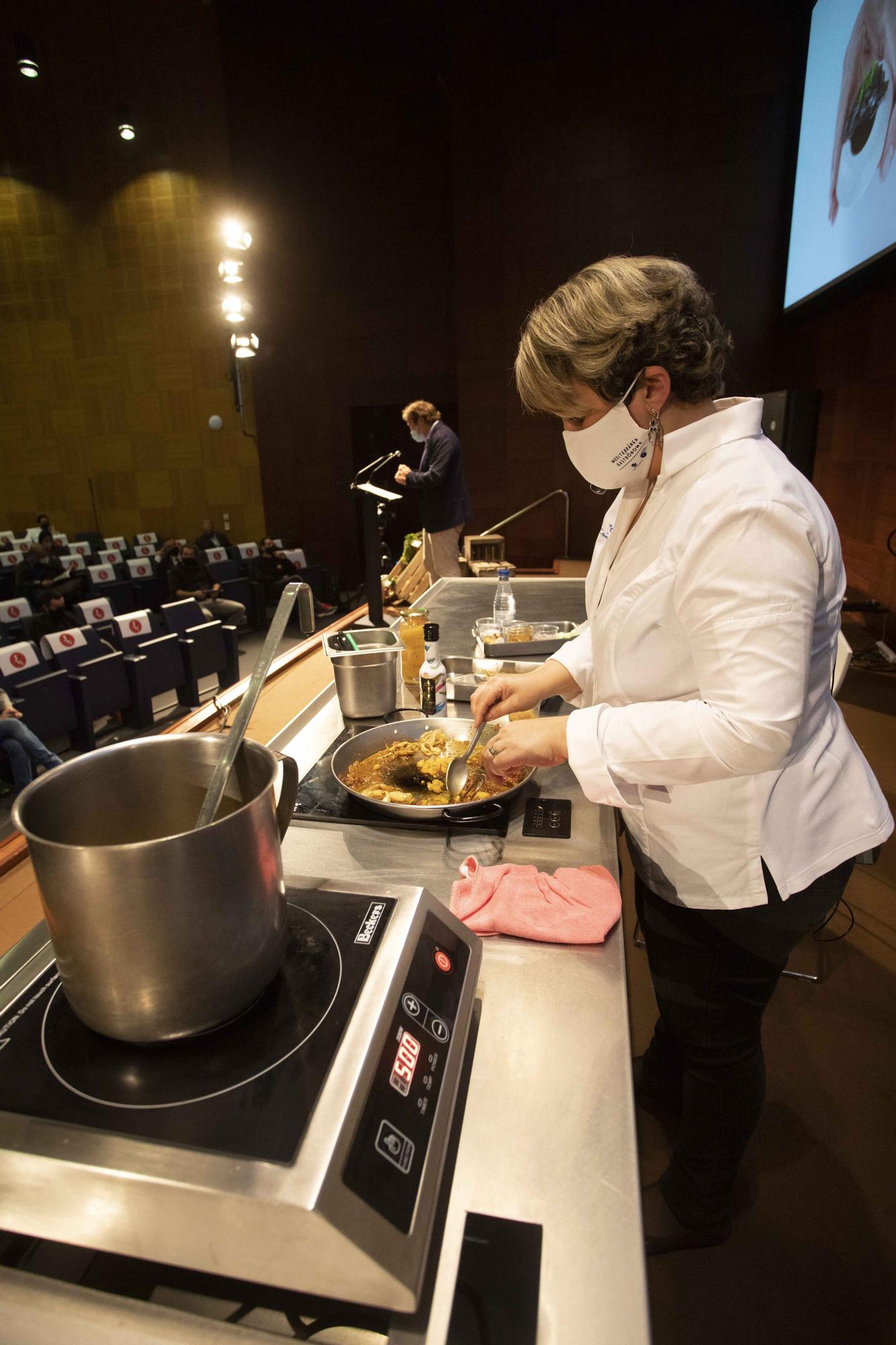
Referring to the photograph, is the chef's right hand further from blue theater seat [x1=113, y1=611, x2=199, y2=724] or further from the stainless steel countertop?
blue theater seat [x1=113, y1=611, x2=199, y2=724]

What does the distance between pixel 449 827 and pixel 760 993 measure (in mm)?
519

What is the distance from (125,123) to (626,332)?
34.5ft

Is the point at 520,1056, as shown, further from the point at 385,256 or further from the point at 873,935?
the point at 385,256

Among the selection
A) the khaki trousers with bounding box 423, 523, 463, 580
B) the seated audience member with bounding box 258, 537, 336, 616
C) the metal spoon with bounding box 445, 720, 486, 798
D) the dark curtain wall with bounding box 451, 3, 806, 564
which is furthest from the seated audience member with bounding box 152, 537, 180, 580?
the metal spoon with bounding box 445, 720, 486, 798

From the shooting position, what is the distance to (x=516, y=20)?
5.93m

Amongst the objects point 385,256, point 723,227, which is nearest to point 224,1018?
point 723,227

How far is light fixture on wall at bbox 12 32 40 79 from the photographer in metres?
7.68

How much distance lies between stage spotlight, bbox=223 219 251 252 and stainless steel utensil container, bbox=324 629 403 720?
296 inches

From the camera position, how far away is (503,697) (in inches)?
47.1

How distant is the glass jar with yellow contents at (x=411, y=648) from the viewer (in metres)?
1.70

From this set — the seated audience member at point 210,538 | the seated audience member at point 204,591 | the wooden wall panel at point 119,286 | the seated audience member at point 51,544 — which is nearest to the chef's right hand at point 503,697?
the seated audience member at point 204,591

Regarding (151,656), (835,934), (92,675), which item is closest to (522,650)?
(835,934)

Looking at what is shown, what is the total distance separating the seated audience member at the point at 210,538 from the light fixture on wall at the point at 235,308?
8.32 ft

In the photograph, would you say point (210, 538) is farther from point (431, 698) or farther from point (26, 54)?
point (431, 698)
